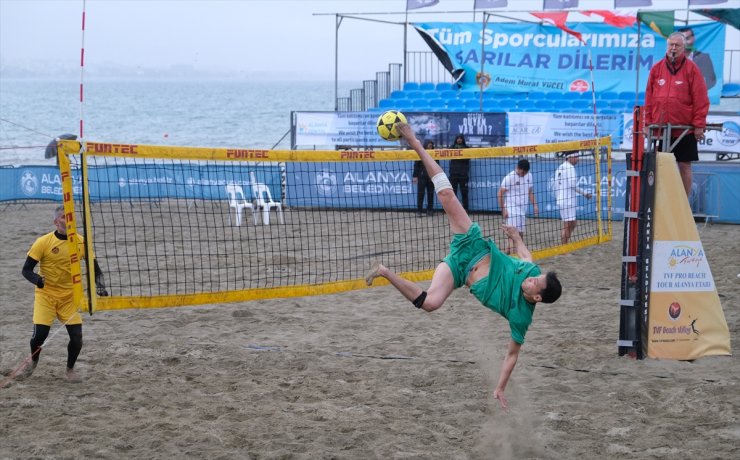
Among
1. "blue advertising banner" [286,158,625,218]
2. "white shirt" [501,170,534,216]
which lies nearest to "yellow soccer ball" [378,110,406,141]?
"white shirt" [501,170,534,216]

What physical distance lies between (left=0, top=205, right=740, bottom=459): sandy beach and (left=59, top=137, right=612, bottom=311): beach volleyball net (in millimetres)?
555

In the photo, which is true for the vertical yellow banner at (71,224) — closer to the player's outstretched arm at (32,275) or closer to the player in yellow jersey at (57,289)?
the player in yellow jersey at (57,289)

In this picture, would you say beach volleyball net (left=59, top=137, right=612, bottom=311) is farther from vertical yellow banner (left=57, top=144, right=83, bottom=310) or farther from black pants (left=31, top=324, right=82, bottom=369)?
black pants (left=31, top=324, right=82, bottom=369)

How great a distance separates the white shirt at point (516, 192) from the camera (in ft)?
40.5

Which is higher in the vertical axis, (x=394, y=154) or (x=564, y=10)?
(x=564, y=10)

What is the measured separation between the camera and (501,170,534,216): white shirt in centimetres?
1234

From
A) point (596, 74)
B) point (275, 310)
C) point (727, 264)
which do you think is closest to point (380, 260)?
point (275, 310)

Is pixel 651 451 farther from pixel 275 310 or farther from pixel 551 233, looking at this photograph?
pixel 551 233

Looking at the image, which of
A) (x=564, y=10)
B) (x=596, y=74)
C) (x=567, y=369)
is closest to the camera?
(x=567, y=369)

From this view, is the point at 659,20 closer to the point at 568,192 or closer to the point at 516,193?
the point at 568,192

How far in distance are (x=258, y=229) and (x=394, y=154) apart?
265 inches

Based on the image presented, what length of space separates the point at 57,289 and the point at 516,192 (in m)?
7.35

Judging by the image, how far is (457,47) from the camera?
20812mm

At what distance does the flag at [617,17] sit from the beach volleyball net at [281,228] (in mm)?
3096
